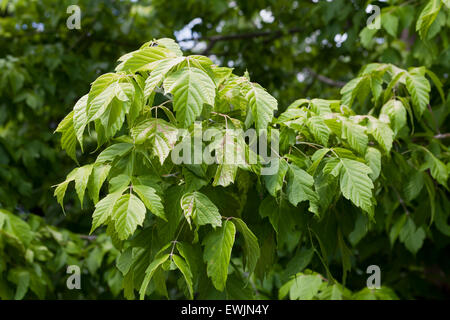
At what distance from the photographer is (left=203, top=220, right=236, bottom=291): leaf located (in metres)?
1.34

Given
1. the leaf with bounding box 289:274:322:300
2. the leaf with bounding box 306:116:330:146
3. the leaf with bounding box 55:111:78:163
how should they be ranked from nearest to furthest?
the leaf with bounding box 55:111:78:163 → the leaf with bounding box 306:116:330:146 → the leaf with bounding box 289:274:322:300

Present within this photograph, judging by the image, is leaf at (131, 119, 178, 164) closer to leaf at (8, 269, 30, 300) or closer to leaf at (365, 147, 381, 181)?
leaf at (365, 147, 381, 181)

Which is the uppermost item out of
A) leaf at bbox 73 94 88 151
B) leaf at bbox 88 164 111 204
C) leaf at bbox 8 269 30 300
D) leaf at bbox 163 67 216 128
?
leaf at bbox 163 67 216 128

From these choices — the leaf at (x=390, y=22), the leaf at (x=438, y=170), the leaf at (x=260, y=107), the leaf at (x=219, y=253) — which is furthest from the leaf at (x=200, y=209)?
the leaf at (x=390, y=22)

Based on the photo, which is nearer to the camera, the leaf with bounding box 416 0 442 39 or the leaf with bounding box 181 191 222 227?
the leaf with bounding box 181 191 222 227

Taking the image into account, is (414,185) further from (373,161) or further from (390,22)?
(390,22)

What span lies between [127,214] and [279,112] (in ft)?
7.05

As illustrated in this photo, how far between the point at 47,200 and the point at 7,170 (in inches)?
19.3

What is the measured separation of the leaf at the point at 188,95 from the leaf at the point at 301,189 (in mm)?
371

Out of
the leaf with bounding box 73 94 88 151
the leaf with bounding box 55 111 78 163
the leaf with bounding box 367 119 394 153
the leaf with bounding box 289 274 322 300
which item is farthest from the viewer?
the leaf with bounding box 289 274 322 300

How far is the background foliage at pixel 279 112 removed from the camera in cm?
218

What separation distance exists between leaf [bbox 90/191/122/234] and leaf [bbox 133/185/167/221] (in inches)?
2.3

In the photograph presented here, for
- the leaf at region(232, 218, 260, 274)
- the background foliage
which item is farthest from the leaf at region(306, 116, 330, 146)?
the leaf at region(232, 218, 260, 274)

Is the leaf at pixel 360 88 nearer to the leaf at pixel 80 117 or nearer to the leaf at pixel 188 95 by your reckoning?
the leaf at pixel 188 95
